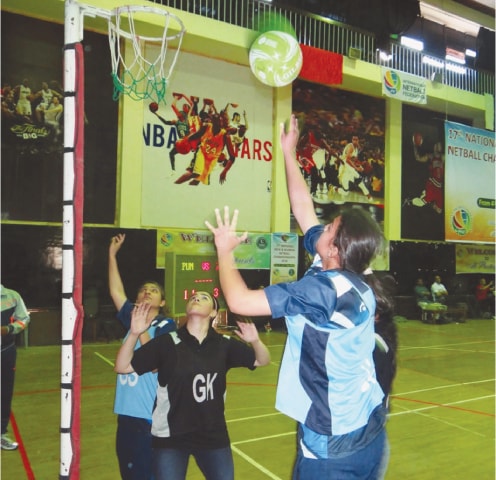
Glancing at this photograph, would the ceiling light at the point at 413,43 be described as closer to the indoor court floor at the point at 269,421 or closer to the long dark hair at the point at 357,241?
the indoor court floor at the point at 269,421

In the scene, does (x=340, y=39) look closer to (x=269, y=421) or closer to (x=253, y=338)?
(x=269, y=421)

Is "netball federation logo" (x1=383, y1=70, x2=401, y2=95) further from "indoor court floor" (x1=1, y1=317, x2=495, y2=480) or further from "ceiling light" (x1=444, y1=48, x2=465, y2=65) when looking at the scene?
"indoor court floor" (x1=1, y1=317, x2=495, y2=480)

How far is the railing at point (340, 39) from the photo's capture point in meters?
12.4

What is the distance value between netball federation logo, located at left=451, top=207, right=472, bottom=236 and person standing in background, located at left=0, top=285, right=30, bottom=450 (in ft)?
45.6

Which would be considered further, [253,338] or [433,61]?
[433,61]

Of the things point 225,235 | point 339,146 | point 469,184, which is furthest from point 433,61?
point 225,235

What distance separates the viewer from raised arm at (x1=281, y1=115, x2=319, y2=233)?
2.74 meters

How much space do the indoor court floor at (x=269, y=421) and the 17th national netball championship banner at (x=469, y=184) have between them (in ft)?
22.0

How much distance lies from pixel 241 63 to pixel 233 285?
12442 millimetres

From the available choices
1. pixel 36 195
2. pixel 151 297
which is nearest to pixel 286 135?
pixel 151 297

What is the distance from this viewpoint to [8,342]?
4.94 meters

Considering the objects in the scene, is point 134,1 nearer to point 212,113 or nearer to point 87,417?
point 212,113

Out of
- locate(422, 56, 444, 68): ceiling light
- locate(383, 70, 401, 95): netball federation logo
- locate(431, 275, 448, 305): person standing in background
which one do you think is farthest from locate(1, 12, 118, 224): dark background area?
locate(431, 275, 448, 305): person standing in background

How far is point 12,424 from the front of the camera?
5617 mm
